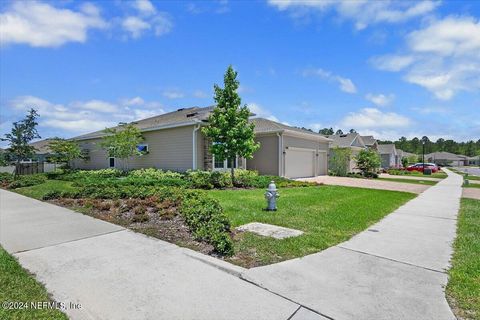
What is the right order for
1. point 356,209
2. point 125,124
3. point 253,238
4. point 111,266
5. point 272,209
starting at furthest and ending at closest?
point 125,124
point 356,209
point 272,209
point 253,238
point 111,266

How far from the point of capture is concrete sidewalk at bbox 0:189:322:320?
296 cm

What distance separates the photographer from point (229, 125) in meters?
14.1

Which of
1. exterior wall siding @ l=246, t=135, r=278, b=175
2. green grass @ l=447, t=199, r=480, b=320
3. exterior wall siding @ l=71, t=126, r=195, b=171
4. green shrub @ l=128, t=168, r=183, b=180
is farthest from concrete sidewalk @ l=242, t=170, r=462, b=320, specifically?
exterior wall siding @ l=246, t=135, r=278, b=175

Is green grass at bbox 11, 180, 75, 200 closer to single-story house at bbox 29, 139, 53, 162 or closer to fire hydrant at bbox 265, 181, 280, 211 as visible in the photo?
fire hydrant at bbox 265, 181, 280, 211

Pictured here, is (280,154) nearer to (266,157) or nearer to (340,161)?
(266,157)

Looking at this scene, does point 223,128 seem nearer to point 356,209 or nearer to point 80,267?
point 356,209

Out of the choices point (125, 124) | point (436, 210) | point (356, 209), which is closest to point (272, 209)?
point (356, 209)

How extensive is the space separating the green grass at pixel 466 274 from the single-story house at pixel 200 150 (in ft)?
40.8

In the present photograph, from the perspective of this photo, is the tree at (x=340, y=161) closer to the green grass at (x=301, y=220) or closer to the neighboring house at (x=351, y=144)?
the neighboring house at (x=351, y=144)

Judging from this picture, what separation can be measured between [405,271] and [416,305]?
1014 mm

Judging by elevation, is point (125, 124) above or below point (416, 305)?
above

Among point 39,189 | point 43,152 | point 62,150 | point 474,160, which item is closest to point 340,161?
point 39,189

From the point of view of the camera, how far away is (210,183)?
1373cm

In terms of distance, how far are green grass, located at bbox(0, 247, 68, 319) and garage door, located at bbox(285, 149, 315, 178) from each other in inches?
685
